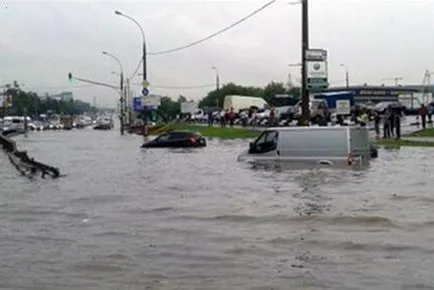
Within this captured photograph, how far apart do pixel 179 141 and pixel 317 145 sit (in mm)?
22491

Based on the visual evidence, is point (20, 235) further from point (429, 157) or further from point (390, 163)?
point (429, 157)

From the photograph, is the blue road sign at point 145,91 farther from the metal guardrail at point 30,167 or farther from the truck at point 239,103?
the metal guardrail at point 30,167

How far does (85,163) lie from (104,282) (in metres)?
24.6

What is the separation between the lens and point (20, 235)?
14.0 metres

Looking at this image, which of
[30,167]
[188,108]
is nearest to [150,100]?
[188,108]

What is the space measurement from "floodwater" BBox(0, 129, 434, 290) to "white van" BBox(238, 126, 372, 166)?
23.2 inches

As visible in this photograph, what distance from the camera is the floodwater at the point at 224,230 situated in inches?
396

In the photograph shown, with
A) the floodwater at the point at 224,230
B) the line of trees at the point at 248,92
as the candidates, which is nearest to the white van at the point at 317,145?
the floodwater at the point at 224,230

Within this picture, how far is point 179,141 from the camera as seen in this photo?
4578 centimetres

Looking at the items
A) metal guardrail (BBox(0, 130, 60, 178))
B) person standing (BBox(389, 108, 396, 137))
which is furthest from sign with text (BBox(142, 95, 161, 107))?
metal guardrail (BBox(0, 130, 60, 178))

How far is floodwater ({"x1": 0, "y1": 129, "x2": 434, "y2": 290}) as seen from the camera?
396 inches

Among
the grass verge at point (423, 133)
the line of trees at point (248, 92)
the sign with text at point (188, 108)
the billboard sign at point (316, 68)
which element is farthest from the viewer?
the line of trees at point (248, 92)

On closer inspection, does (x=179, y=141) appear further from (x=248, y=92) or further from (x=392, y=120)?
(x=248, y=92)

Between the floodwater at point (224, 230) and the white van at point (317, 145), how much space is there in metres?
0.59
